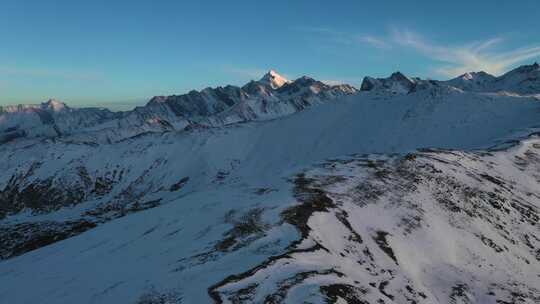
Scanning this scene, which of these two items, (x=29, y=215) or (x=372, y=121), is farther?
(x=372, y=121)

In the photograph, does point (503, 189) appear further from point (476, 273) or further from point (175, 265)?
point (175, 265)

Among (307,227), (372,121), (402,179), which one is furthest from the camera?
(372,121)

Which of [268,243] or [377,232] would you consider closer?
[268,243]

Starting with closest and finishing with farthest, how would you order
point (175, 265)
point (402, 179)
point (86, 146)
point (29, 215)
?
point (175, 265), point (402, 179), point (29, 215), point (86, 146)

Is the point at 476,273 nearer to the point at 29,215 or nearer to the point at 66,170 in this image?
the point at 29,215

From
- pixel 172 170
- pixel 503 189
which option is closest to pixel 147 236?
pixel 503 189

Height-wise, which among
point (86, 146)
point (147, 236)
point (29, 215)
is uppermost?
point (147, 236)

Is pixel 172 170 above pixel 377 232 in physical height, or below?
below

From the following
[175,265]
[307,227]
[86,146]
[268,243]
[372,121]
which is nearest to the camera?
[175,265]

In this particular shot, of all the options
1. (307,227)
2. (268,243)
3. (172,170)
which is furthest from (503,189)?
(172,170)

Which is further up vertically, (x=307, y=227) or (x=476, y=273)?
(x=307, y=227)
